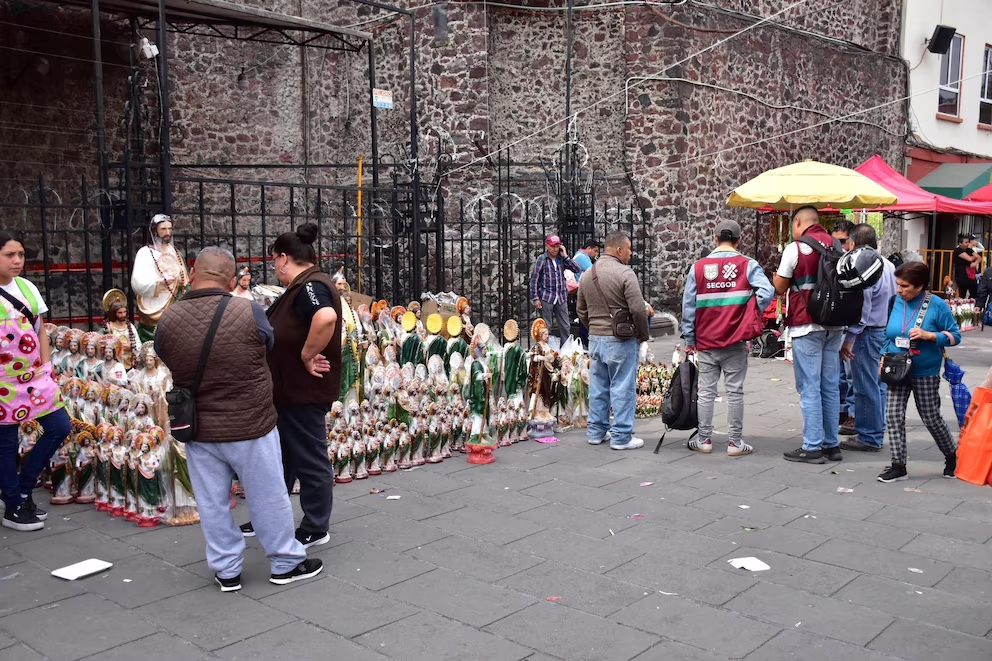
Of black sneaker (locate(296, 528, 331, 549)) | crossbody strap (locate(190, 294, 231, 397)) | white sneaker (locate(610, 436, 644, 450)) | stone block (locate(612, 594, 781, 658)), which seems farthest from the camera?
white sneaker (locate(610, 436, 644, 450))

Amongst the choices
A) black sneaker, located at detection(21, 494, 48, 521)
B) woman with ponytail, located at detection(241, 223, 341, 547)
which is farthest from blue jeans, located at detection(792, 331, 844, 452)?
black sneaker, located at detection(21, 494, 48, 521)

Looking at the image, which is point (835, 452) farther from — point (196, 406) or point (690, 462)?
point (196, 406)

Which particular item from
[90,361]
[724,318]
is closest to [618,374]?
[724,318]

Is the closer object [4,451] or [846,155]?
[4,451]

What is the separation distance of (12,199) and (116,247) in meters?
1.67

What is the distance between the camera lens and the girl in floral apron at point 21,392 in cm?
487

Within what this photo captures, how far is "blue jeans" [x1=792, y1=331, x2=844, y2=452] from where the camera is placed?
21.1 feet

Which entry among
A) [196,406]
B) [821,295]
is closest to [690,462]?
[821,295]

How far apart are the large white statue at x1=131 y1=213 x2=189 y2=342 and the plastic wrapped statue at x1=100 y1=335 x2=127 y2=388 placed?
31.1 inches

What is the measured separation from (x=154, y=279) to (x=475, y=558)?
12.0ft

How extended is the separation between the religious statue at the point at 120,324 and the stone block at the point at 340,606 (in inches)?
109

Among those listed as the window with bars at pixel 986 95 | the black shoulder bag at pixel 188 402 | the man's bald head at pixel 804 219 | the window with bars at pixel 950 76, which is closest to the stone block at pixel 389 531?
the black shoulder bag at pixel 188 402

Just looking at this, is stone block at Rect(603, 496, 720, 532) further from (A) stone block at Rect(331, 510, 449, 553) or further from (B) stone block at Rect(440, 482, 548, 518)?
(A) stone block at Rect(331, 510, 449, 553)

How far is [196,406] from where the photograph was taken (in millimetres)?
3998
